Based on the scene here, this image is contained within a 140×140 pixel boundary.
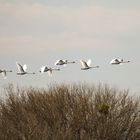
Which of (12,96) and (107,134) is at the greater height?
(12,96)

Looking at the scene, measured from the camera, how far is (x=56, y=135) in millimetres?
45000

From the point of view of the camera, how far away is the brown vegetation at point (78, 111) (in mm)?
51719

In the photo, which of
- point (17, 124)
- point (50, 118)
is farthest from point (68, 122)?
point (17, 124)

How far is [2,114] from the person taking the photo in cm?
5412

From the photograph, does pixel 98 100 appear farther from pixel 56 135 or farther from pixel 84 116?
pixel 56 135

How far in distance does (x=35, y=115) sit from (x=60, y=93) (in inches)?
176

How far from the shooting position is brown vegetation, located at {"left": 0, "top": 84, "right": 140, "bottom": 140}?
51.7m

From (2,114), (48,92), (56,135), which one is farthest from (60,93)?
(56,135)

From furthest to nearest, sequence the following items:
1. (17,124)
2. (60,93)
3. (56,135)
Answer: (60,93), (17,124), (56,135)

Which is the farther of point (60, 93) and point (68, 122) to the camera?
→ point (60, 93)

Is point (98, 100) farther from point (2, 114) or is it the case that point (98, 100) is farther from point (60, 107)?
point (2, 114)

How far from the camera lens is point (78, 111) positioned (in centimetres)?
5353

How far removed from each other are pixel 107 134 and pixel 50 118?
503 centimetres

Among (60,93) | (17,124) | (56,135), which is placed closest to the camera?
(56,135)
